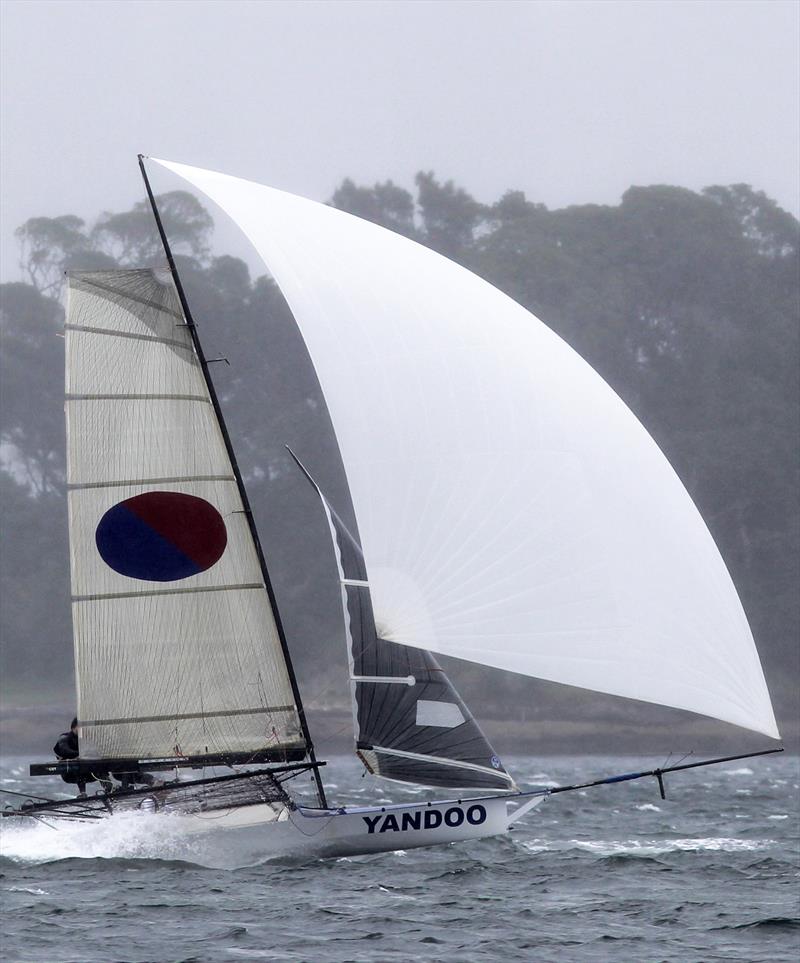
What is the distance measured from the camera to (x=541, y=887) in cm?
1296

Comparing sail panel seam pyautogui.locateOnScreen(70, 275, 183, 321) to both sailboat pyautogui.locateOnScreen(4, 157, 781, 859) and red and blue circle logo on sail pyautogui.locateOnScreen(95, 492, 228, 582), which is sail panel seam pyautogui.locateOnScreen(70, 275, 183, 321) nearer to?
sailboat pyautogui.locateOnScreen(4, 157, 781, 859)

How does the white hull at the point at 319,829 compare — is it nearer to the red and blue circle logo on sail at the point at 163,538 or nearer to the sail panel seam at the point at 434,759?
the sail panel seam at the point at 434,759

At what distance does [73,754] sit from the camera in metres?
14.9

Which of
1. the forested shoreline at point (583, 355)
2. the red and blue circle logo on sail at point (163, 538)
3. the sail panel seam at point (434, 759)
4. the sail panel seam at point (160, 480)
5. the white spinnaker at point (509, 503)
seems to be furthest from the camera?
the forested shoreline at point (583, 355)

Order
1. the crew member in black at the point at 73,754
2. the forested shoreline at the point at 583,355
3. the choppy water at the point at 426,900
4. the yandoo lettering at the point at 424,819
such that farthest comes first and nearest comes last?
1. the forested shoreline at the point at 583,355
2. the crew member in black at the point at 73,754
3. the yandoo lettering at the point at 424,819
4. the choppy water at the point at 426,900

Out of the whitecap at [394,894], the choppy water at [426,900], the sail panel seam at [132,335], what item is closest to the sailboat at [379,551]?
the sail panel seam at [132,335]

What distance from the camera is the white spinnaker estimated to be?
1202 cm

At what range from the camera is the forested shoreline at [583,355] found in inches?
2024

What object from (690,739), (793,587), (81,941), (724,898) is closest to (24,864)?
(81,941)

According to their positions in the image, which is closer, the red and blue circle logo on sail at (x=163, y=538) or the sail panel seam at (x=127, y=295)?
the red and blue circle logo on sail at (x=163, y=538)

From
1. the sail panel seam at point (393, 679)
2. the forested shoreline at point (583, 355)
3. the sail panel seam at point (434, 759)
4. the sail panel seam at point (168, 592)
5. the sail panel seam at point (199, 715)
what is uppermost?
the forested shoreline at point (583, 355)

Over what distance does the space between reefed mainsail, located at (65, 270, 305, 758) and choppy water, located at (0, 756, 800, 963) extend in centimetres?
104

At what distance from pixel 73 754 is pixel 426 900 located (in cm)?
403

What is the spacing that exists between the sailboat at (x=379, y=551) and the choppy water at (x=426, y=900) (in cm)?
52
